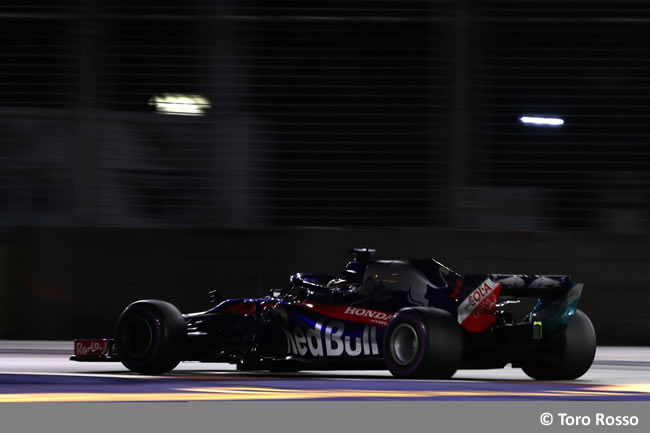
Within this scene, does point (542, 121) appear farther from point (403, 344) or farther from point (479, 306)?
point (403, 344)

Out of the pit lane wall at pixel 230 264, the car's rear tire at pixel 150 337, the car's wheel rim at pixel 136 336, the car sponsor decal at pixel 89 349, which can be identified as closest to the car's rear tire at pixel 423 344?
the car's rear tire at pixel 150 337

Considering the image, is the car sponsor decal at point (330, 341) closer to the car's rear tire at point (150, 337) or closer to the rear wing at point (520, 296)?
the rear wing at point (520, 296)

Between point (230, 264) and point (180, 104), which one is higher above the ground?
point (180, 104)

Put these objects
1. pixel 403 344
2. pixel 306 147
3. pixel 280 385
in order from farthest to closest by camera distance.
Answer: pixel 306 147
pixel 403 344
pixel 280 385

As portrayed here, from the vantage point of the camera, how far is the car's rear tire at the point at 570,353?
446 inches

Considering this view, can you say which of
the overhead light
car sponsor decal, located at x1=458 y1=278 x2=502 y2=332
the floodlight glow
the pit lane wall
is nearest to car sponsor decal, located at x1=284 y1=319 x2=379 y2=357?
car sponsor decal, located at x1=458 y1=278 x2=502 y2=332

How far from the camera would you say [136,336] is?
1228 centimetres

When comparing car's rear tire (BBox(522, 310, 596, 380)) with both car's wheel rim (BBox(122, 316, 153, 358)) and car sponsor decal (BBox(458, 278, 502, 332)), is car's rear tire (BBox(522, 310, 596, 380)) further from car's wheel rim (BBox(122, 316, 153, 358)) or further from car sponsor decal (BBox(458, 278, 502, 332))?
car's wheel rim (BBox(122, 316, 153, 358))

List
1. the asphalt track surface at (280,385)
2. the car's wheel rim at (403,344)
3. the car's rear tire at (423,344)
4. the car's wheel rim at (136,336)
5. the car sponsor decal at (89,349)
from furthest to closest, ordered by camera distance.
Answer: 1. the car sponsor decal at (89,349)
2. the car's wheel rim at (136,336)
3. the car's wheel rim at (403,344)
4. the car's rear tire at (423,344)
5. the asphalt track surface at (280,385)

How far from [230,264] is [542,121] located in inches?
182

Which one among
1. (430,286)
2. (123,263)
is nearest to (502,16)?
(123,263)

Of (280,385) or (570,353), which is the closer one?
(280,385)

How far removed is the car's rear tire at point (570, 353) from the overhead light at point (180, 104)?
29.4ft

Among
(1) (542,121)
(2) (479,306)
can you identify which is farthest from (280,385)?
(1) (542,121)
